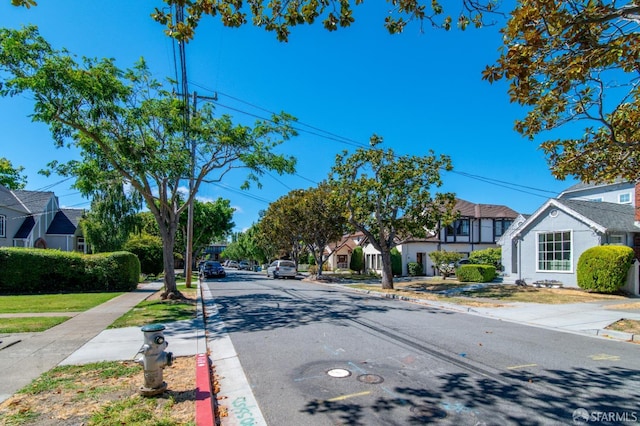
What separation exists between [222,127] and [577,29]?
11.4 metres

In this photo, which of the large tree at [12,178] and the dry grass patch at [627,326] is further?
the large tree at [12,178]

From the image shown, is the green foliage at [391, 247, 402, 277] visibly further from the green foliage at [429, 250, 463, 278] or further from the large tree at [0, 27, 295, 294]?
the large tree at [0, 27, 295, 294]

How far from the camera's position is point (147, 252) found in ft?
101

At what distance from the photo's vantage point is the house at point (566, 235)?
17.9m

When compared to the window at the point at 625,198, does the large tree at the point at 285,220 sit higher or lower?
lower

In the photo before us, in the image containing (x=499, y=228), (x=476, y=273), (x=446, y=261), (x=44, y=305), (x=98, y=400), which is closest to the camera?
(x=98, y=400)

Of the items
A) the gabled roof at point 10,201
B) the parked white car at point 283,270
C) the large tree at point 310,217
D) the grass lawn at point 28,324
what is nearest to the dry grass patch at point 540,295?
the large tree at point 310,217

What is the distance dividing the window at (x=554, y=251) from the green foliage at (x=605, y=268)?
1.99 m

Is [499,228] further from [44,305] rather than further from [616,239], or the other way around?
[44,305]

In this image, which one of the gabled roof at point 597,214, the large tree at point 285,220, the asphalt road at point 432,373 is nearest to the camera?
the asphalt road at point 432,373

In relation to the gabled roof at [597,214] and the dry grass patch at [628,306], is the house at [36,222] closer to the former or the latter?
the gabled roof at [597,214]

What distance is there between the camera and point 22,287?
17.2 meters

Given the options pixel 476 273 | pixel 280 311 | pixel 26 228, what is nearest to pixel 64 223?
pixel 26 228

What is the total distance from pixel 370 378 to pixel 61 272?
59.6ft
